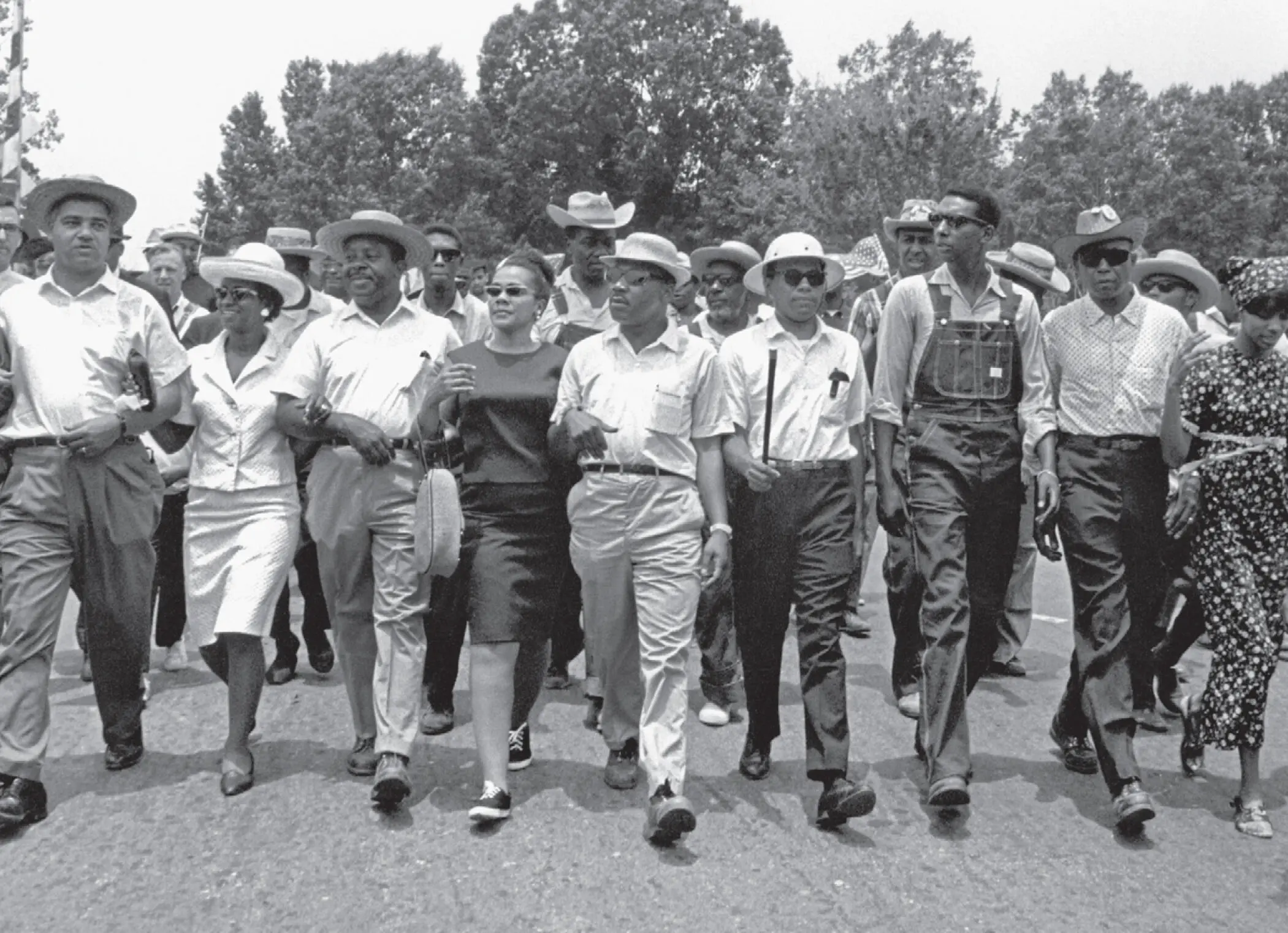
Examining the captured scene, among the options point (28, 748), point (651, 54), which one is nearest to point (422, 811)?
point (28, 748)

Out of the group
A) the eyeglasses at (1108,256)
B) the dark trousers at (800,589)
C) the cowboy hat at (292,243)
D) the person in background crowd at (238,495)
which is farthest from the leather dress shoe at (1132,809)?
the cowboy hat at (292,243)

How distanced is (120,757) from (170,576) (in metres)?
2.03

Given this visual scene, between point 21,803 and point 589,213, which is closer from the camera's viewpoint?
point 21,803

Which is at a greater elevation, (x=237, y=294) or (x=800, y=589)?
(x=237, y=294)

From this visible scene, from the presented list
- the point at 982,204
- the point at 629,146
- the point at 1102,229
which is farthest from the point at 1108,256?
the point at 629,146

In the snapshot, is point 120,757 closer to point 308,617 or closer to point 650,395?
point 308,617

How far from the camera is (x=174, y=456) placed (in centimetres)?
737

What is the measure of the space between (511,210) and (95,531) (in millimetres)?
53039

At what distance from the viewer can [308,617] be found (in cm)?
749

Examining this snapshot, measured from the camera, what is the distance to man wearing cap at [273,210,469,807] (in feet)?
17.5

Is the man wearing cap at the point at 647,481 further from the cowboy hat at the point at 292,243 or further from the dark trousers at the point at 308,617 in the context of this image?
the cowboy hat at the point at 292,243

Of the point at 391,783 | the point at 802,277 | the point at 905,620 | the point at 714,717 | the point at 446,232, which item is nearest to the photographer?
the point at 391,783

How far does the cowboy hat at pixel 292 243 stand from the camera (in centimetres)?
837

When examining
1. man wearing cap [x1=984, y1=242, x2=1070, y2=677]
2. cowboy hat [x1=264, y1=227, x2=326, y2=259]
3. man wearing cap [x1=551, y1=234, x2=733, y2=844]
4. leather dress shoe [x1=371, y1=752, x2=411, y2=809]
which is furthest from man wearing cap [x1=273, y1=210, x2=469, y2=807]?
man wearing cap [x1=984, y1=242, x2=1070, y2=677]
